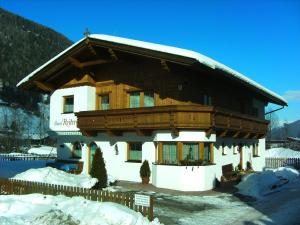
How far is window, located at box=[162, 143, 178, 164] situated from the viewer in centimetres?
2161

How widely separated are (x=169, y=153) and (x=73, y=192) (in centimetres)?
770

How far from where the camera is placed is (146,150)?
2366cm

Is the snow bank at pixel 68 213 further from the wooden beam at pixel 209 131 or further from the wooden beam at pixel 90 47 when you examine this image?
the wooden beam at pixel 90 47

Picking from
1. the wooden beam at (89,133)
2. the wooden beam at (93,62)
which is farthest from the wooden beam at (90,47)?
the wooden beam at (89,133)

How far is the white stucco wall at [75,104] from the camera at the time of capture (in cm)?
2677

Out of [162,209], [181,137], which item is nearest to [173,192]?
[181,137]

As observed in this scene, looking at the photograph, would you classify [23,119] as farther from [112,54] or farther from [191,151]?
[191,151]

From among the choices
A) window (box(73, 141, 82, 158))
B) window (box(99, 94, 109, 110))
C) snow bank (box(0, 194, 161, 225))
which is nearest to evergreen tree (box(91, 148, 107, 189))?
snow bank (box(0, 194, 161, 225))

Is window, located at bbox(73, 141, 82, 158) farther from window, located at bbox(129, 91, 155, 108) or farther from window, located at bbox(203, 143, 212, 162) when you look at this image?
window, located at bbox(203, 143, 212, 162)

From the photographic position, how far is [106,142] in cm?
2583

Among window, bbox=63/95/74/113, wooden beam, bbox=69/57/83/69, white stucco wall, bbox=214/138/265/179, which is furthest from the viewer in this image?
window, bbox=63/95/74/113

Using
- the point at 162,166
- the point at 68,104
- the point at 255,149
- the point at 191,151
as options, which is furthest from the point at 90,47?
the point at 255,149

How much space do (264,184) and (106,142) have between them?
1009 centimetres

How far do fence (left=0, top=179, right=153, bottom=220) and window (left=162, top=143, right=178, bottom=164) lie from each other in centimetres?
739
